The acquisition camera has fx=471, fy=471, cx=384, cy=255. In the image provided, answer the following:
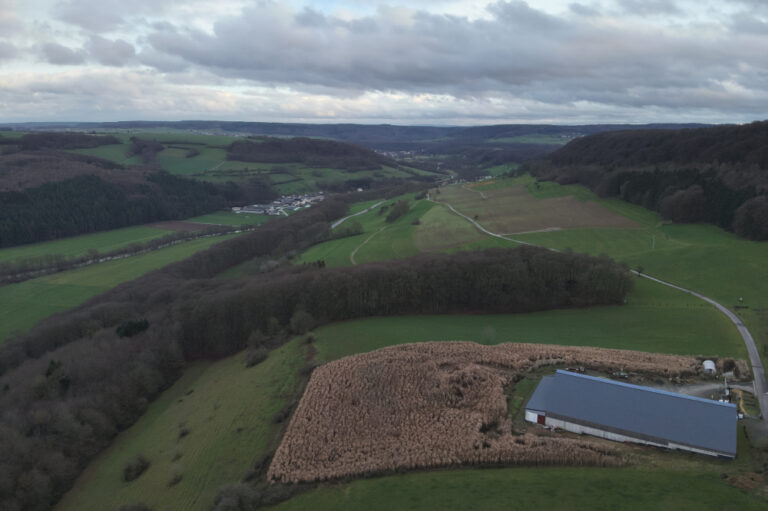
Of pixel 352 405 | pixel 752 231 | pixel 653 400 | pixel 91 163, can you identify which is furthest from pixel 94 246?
pixel 752 231

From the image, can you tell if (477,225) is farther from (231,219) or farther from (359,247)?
(231,219)

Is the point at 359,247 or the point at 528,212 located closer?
the point at 359,247

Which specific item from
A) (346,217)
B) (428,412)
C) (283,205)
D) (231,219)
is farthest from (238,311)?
(283,205)

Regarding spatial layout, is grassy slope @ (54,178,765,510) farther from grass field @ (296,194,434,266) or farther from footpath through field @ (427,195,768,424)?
grass field @ (296,194,434,266)

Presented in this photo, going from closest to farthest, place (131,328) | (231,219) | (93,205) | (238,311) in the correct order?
(131,328) < (238,311) < (93,205) < (231,219)

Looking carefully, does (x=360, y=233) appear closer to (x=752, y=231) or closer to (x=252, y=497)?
(x=752, y=231)

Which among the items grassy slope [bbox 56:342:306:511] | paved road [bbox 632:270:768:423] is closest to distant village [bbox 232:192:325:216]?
grassy slope [bbox 56:342:306:511]

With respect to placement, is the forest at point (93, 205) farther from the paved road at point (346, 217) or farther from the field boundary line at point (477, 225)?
the field boundary line at point (477, 225)
